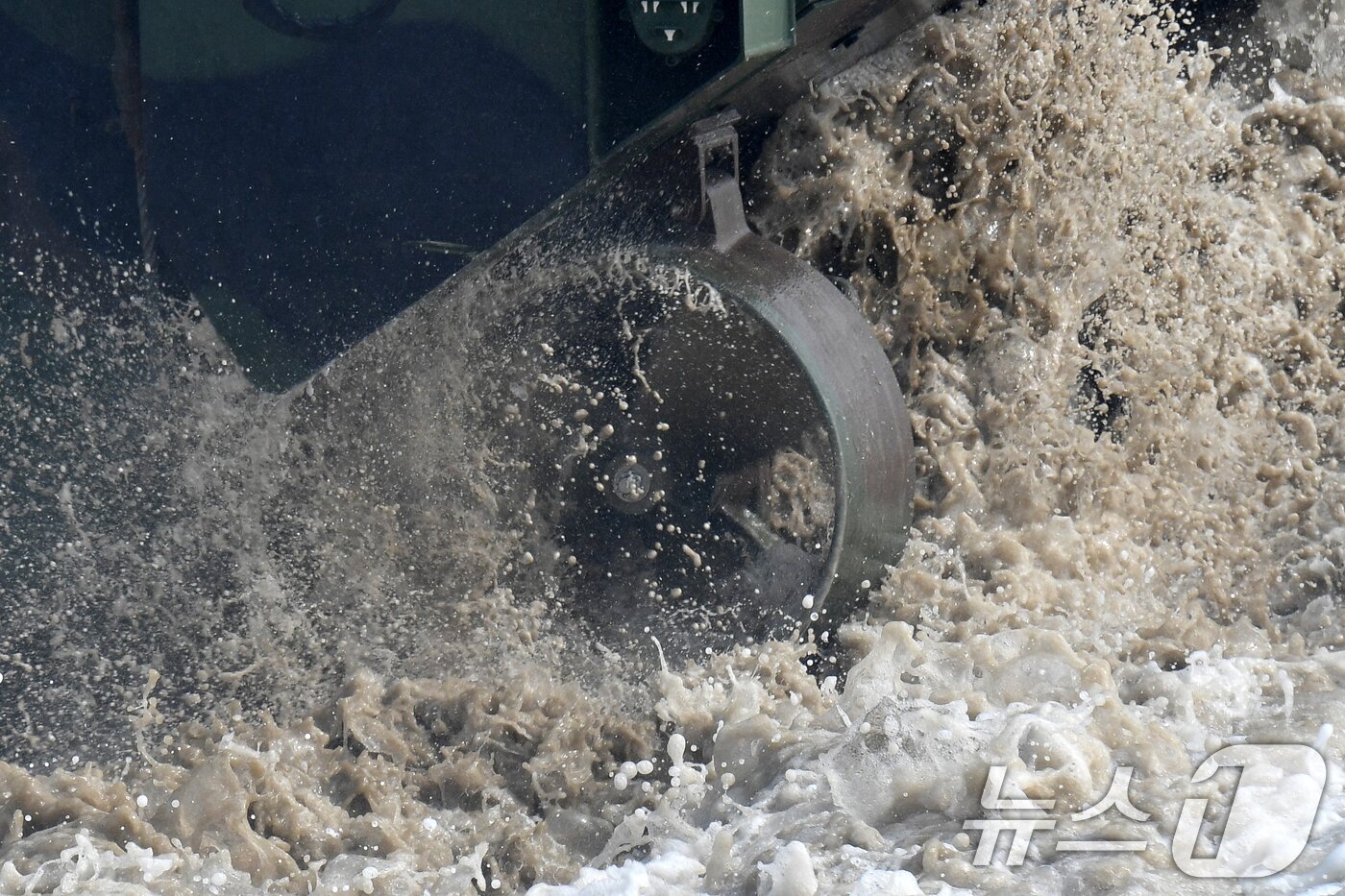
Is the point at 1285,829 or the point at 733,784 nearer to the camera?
the point at 1285,829

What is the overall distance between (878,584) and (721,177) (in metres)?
1.02

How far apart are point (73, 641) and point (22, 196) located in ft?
3.38

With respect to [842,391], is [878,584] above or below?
below

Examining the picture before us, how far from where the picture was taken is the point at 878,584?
3.11 m

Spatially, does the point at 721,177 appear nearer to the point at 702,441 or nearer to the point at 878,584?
the point at 702,441

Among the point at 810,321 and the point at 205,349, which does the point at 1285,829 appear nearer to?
the point at 810,321

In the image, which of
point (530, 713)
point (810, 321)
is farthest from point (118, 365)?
point (810, 321)

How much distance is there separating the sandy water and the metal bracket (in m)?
0.31

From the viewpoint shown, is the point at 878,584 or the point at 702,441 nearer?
the point at 702,441

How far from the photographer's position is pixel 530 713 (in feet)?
10.0

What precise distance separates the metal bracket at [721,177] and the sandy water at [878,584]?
1.02 feet

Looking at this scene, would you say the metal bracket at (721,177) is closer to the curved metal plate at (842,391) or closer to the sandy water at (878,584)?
the curved metal plate at (842,391)

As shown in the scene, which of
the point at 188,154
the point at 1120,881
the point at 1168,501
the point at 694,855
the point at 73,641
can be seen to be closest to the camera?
the point at 1120,881

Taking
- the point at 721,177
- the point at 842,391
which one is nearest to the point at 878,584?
the point at 842,391
